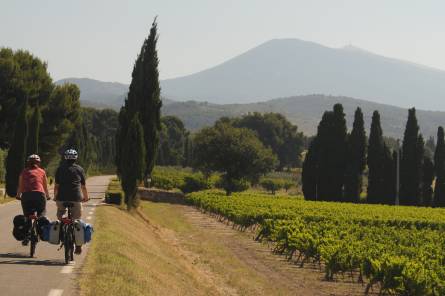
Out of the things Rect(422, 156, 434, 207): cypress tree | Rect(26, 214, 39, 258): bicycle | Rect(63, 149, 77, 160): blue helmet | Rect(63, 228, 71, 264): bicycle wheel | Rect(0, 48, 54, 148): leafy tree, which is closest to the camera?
Rect(63, 228, 71, 264): bicycle wheel

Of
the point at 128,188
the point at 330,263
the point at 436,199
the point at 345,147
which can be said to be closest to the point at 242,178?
the point at 345,147

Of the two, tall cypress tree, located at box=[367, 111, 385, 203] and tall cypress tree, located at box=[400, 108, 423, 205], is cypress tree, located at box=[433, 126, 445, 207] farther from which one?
tall cypress tree, located at box=[367, 111, 385, 203]

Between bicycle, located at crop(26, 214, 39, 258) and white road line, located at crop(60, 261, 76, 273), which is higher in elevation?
bicycle, located at crop(26, 214, 39, 258)

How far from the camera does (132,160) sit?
37656 millimetres

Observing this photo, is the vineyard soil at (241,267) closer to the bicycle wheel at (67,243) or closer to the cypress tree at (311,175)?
the bicycle wheel at (67,243)

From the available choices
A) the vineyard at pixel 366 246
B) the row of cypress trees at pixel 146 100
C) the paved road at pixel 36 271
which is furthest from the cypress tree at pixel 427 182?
the paved road at pixel 36 271

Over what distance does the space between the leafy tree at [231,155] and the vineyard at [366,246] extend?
29.4m

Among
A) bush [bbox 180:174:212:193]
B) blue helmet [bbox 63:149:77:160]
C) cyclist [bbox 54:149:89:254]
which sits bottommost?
bush [bbox 180:174:212:193]

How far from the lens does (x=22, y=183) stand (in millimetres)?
13648

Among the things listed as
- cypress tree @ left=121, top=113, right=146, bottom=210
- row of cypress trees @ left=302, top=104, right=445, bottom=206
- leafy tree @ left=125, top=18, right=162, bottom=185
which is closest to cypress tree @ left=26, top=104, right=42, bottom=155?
leafy tree @ left=125, top=18, right=162, bottom=185

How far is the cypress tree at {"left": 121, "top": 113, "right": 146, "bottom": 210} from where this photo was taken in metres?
37.7

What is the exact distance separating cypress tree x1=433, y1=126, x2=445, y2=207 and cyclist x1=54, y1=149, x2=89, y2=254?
6232 centimetres

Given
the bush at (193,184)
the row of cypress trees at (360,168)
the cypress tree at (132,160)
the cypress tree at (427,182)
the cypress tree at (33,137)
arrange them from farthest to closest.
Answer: the bush at (193,184) → the cypress tree at (427,182) → the row of cypress trees at (360,168) → the cypress tree at (33,137) → the cypress tree at (132,160)

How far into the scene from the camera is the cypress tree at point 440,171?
70844 millimetres
